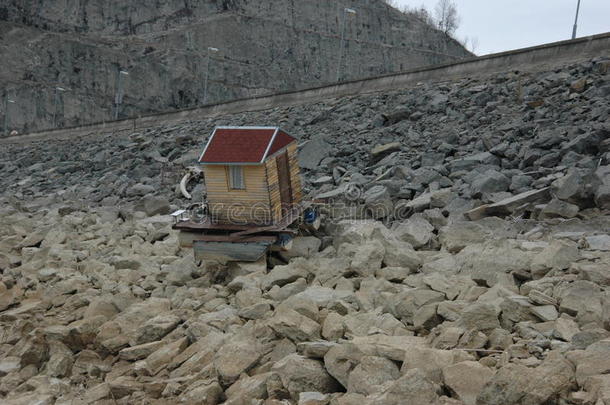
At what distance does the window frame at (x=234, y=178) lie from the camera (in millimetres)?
10516

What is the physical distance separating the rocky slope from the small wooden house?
927 millimetres

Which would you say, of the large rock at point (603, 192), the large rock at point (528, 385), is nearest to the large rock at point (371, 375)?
the large rock at point (528, 385)

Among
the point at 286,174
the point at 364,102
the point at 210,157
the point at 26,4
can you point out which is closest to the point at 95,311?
the point at 210,157

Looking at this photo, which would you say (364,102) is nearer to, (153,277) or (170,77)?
(153,277)

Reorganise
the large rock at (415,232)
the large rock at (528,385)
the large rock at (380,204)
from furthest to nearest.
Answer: the large rock at (380,204), the large rock at (415,232), the large rock at (528,385)

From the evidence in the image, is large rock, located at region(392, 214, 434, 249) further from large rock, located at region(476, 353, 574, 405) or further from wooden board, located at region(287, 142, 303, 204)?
large rock, located at region(476, 353, 574, 405)

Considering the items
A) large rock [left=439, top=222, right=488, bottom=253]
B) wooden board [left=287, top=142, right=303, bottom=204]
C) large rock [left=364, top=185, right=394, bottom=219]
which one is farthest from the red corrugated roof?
large rock [left=439, top=222, right=488, bottom=253]

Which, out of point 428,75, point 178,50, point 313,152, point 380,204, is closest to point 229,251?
point 380,204

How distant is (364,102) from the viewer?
19594 mm

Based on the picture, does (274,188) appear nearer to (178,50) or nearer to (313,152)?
(313,152)

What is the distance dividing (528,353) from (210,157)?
6721mm

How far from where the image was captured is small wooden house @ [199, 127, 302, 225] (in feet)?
34.1

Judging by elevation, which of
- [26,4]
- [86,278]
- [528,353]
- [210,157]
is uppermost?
[26,4]

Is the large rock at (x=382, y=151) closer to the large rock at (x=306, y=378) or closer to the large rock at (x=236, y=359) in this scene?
the large rock at (x=236, y=359)
